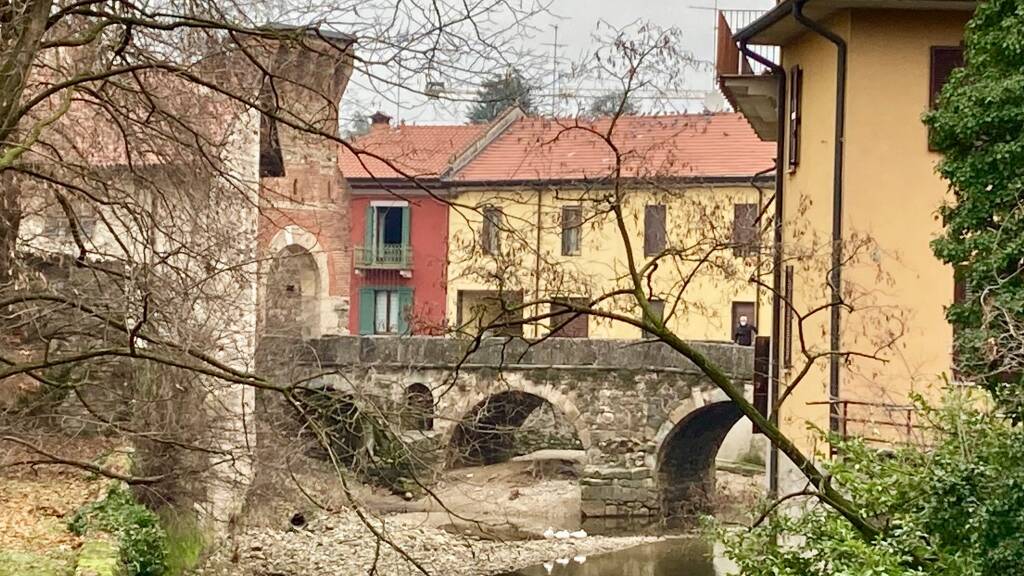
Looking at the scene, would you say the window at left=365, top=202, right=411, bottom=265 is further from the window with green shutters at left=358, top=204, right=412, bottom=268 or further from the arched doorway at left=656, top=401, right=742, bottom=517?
the arched doorway at left=656, top=401, right=742, bottom=517

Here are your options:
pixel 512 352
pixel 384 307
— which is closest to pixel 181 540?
Result: pixel 512 352

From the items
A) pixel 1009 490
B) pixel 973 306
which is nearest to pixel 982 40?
pixel 973 306

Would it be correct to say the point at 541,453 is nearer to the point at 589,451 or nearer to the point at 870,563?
the point at 589,451

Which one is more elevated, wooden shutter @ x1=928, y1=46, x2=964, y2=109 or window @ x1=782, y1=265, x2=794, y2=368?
wooden shutter @ x1=928, y1=46, x2=964, y2=109

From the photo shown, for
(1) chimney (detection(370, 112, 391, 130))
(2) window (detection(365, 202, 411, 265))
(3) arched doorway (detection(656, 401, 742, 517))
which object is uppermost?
(2) window (detection(365, 202, 411, 265))

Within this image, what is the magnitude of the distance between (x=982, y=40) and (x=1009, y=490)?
2.98m

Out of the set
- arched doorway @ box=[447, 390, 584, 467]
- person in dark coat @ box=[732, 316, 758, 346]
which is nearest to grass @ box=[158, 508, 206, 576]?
person in dark coat @ box=[732, 316, 758, 346]

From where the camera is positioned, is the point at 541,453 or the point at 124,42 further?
the point at 541,453

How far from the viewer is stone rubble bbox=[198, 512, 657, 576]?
1909 cm

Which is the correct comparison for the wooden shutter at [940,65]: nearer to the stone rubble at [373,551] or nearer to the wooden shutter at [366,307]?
the stone rubble at [373,551]

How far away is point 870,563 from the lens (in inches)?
256

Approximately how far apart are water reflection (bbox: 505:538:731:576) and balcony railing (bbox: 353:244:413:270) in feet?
37.4

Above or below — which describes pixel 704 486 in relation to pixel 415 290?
below

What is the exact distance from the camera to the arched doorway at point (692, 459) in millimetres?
26625
